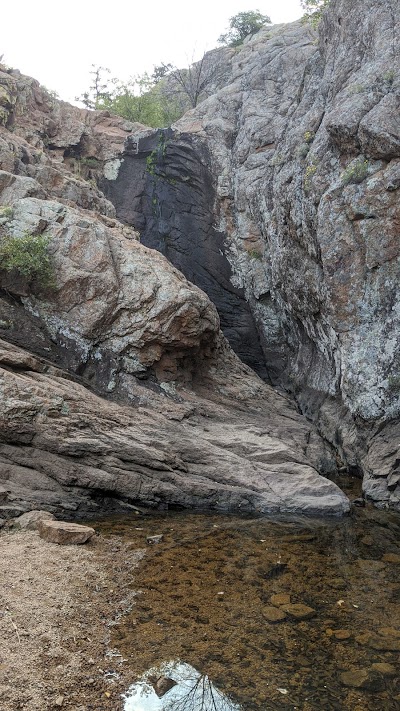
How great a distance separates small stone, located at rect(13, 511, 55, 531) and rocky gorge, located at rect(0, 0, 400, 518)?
0.36 meters

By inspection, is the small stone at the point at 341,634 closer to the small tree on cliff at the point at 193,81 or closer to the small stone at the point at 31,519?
the small stone at the point at 31,519

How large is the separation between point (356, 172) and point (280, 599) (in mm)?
10427

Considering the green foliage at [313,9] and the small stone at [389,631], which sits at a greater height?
the green foliage at [313,9]

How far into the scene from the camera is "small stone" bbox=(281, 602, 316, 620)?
6.77m

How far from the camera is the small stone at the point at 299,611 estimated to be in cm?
677

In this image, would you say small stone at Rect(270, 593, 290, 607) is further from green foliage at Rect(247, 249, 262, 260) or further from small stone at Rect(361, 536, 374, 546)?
green foliage at Rect(247, 249, 262, 260)

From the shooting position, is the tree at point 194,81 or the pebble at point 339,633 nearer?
the pebble at point 339,633

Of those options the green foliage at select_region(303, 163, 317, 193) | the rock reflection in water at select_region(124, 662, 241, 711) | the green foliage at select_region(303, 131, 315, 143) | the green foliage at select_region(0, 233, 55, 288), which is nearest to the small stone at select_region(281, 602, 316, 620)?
the rock reflection in water at select_region(124, 662, 241, 711)

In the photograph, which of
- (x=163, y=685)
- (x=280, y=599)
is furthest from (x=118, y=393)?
(x=163, y=685)

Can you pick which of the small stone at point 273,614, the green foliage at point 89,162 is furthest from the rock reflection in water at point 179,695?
the green foliage at point 89,162

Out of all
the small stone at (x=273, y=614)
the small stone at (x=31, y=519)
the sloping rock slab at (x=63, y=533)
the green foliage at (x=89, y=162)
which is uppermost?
the green foliage at (x=89, y=162)

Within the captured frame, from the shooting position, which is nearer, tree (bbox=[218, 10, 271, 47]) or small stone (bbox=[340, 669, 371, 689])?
small stone (bbox=[340, 669, 371, 689])

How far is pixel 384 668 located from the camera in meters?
5.66

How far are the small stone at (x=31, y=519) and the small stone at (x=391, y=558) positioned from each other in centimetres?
552
